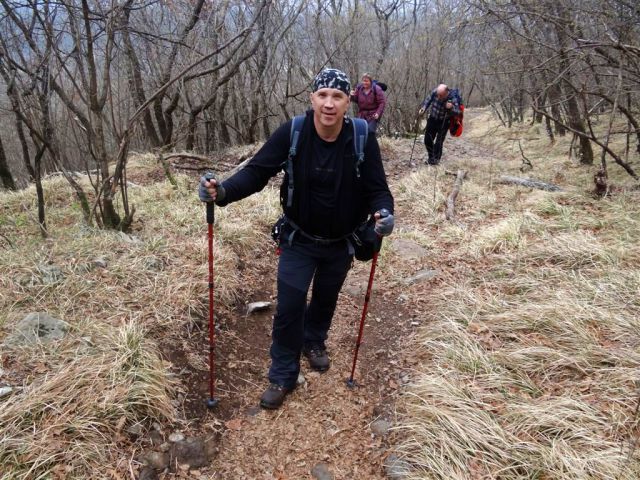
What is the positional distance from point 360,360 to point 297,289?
1299 millimetres

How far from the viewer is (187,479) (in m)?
2.57

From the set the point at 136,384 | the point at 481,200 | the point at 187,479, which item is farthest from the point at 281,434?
the point at 481,200

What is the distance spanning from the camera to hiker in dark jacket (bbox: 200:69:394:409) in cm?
265

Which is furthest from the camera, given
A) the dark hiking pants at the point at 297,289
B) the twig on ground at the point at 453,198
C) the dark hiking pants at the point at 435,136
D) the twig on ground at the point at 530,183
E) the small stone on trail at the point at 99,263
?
the dark hiking pants at the point at 435,136

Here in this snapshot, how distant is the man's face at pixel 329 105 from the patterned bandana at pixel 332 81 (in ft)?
0.10

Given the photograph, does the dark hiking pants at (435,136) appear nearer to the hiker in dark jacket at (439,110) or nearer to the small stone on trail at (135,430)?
the hiker in dark jacket at (439,110)

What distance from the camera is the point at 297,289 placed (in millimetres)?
2887

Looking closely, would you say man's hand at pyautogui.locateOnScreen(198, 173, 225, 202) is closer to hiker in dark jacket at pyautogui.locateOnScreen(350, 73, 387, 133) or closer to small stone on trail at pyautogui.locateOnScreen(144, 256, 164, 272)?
small stone on trail at pyautogui.locateOnScreen(144, 256, 164, 272)

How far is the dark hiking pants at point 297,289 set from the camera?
9.56ft

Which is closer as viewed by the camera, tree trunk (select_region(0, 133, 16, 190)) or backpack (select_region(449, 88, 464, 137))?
backpack (select_region(449, 88, 464, 137))

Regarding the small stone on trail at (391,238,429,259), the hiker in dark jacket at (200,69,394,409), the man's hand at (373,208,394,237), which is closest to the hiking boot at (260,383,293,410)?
the hiker in dark jacket at (200,69,394,409)

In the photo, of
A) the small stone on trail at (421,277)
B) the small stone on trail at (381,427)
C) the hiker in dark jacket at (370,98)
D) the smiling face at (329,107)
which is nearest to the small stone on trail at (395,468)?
the small stone on trail at (381,427)

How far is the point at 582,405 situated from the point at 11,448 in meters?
3.41

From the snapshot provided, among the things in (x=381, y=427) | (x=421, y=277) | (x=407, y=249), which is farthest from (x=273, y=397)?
(x=407, y=249)
